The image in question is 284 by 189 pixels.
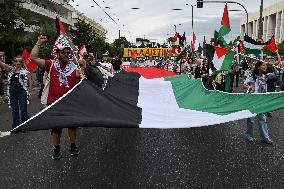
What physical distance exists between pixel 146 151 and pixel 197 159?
100 cm

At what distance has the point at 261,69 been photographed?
8367 mm

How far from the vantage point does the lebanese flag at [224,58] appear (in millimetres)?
7441

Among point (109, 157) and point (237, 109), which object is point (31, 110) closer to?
point (109, 157)

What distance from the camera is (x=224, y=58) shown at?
24.6 ft

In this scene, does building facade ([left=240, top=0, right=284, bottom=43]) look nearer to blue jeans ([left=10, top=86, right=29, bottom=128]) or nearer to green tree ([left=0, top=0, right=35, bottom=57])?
green tree ([left=0, top=0, right=35, bottom=57])

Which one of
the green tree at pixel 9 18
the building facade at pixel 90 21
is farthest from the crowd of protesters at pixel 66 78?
the building facade at pixel 90 21

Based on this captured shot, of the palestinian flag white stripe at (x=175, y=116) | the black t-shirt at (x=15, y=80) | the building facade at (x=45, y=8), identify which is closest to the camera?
the palestinian flag white stripe at (x=175, y=116)

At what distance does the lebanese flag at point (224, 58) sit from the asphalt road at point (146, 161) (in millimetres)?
1458

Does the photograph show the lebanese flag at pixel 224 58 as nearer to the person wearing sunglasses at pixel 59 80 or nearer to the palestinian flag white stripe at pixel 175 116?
the palestinian flag white stripe at pixel 175 116

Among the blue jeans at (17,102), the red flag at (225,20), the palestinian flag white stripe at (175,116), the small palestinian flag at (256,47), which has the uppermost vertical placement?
the red flag at (225,20)

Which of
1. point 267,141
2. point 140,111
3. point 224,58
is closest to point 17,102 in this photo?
point 140,111

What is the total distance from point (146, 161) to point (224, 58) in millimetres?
2398

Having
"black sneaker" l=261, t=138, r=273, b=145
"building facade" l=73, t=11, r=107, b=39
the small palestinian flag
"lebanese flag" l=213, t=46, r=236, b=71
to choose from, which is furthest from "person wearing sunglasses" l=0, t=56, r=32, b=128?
"building facade" l=73, t=11, r=107, b=39

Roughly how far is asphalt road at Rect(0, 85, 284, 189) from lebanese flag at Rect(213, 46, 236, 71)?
1.46 m
